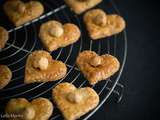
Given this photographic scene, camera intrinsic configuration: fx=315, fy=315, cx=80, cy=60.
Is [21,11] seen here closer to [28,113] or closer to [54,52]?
[54,52]

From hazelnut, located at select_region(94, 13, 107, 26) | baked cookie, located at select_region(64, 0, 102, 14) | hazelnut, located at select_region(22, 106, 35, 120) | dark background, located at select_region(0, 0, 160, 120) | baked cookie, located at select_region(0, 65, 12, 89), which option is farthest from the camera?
baked cookie, located at select_region(64, 0, 102, 14)

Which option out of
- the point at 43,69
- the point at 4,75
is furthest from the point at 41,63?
the point at 4,75

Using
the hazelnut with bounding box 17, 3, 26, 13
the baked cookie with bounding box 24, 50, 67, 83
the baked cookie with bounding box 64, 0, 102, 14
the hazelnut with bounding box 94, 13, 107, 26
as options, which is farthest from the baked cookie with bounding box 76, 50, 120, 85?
the hazelnut with bounding box 17, 3, 26, 13

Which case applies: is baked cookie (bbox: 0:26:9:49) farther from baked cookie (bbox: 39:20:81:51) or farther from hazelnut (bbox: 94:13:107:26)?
hazelnut (bbox: 94:13:107:26)

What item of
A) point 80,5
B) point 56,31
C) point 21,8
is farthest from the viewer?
point 80,5

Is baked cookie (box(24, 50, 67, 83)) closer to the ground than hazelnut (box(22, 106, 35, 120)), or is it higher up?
higher up

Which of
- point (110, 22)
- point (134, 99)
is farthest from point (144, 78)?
point (110, 22)

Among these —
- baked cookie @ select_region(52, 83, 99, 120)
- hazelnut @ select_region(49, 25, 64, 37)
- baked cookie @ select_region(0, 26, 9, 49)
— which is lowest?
baked cookie @ select_region(52, 83, 99, 120)
